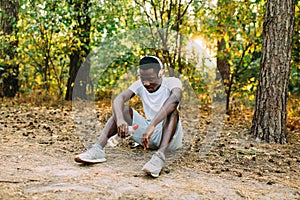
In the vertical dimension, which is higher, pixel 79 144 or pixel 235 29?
pixel 235 29

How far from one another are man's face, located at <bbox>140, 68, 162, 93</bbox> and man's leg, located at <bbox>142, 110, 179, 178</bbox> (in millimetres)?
309

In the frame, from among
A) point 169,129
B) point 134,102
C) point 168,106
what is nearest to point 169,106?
point 168,106

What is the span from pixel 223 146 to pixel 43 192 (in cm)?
226

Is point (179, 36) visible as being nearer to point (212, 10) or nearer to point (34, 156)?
point (212, 10)

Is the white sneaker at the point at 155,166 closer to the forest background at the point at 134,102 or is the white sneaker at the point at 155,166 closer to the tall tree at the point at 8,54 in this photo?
the forest background at the point at 134,102

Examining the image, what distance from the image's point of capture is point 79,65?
8062 mm

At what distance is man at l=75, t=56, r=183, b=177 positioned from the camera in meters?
3.08

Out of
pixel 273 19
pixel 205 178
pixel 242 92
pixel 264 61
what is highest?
pixel 273 19

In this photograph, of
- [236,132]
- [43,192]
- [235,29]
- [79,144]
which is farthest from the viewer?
[235,29]

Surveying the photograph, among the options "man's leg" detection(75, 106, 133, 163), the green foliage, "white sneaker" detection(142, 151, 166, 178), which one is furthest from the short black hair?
the green foliage

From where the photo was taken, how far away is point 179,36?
6516 millimetres

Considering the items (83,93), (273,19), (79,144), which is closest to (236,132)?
(273,19)

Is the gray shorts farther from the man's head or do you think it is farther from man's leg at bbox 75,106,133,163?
the man's head

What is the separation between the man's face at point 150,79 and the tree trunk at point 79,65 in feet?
13.0
